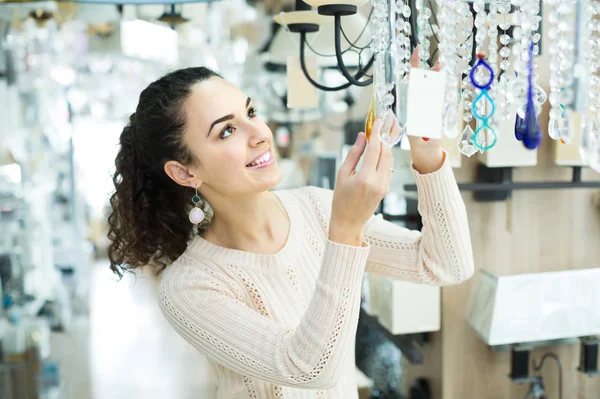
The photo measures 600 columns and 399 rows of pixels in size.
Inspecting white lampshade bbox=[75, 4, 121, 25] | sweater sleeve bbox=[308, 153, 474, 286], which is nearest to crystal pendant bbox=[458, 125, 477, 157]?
sweater sleeve bbox=[308, 153, 474, 286]

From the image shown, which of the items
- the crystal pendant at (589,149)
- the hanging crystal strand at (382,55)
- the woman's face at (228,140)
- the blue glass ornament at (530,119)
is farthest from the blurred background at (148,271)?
the crystal pendant at (589,149)

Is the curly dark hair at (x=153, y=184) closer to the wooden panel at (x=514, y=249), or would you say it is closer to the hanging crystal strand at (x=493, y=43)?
the hanging crystal strand at (x=493, y=43)

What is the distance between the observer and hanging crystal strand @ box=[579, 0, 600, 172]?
26.1 inches

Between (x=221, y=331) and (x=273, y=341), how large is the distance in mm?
112

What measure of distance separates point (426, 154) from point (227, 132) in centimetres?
41

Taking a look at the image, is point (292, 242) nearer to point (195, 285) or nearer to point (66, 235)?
point (195, 285)

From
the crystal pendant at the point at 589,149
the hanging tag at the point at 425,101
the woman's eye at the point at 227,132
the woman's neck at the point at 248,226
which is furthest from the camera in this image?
the woman's neck at the point at 248,226

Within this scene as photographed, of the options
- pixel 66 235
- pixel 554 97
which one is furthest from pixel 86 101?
pixel 554 97

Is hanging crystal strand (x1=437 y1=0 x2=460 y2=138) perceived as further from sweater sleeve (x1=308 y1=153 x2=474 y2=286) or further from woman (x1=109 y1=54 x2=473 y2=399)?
sweater sleeve (x1=308 y1=153 x2=474 y2=286)

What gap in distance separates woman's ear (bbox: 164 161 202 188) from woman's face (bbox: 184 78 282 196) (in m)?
0.05

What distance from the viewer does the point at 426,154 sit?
120 cm

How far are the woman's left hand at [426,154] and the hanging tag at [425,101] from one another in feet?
1.30

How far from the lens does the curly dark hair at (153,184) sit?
1368mm

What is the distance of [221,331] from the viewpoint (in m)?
1.19
